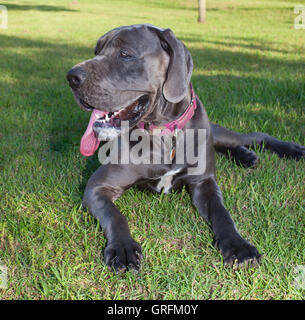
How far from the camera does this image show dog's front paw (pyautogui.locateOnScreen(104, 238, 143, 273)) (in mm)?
2229

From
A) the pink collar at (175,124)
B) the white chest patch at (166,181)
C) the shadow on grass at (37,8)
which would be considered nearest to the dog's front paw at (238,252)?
the white chest patch at (166,181)

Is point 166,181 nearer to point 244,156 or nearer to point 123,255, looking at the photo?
point 123,255

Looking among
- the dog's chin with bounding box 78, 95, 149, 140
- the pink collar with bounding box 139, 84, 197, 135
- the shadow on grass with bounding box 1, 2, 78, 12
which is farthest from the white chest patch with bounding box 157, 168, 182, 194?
the shadow on grass with bounding box 1, 2, 78, 12

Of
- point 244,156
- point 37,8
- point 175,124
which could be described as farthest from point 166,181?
point 37,8

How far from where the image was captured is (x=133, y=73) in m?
2.54

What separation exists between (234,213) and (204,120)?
0.76m

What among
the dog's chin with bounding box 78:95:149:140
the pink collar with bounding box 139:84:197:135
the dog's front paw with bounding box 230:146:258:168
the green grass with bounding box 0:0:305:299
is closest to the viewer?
the green grass with bounding box 0:0:305:299

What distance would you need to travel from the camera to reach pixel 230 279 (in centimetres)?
217

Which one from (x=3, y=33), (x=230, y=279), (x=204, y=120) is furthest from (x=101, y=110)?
(x=3, y=33)

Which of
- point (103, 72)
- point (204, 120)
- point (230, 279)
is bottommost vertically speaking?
point (230, 279)

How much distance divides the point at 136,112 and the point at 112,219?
0.77 m

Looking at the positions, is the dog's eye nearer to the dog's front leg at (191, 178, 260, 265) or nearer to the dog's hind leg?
the dog's front leg at (191, 178, 260, 265)

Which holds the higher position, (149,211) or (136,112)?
(136,112)

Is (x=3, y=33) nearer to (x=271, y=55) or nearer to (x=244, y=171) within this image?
(x=271, y=55)
